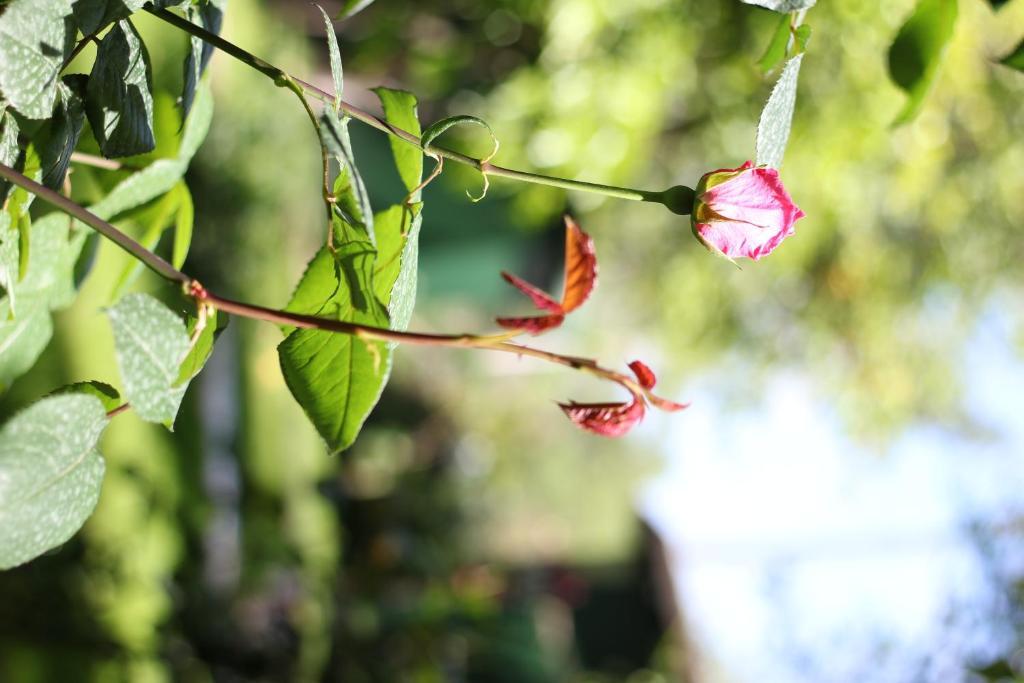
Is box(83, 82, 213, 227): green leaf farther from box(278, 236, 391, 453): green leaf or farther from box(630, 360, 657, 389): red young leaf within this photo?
box(630, 360, 657, 389): red young leaf

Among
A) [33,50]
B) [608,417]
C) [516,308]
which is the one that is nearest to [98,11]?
[33,50]

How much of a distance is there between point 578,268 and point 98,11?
0.22m

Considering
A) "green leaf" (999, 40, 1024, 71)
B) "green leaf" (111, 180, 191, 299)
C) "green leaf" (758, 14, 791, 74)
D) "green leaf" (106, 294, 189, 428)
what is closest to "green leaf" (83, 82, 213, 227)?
"green leaf" (111, 180, 191, 299)

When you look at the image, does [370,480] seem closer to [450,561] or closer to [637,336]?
[450,561]

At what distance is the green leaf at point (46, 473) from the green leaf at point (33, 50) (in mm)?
119

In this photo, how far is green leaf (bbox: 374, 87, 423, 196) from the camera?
0.42m

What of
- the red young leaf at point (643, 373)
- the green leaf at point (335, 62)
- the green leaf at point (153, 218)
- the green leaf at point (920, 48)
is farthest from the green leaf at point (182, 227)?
the green leaf at point (920, 48)

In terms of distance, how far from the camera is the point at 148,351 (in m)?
0.34

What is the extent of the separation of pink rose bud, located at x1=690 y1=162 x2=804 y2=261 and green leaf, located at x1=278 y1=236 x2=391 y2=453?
5.5 inches

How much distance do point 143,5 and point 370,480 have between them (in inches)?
198

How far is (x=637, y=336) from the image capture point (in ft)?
16.6

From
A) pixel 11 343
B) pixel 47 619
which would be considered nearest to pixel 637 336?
pixel 47 619

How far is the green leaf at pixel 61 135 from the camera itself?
15.5 inches

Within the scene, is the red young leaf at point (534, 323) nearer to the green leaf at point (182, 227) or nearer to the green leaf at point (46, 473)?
the green leaf at point (46, 473)
